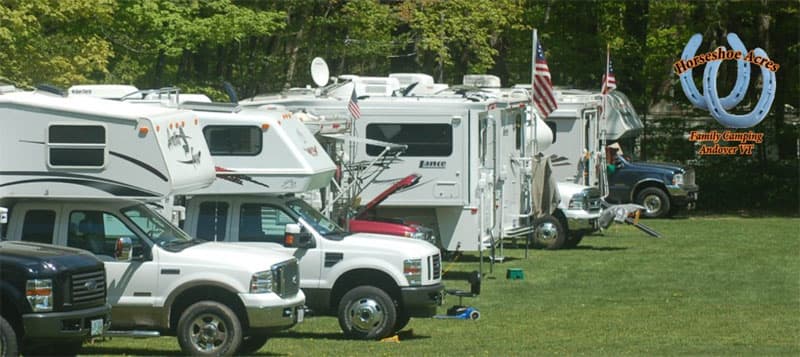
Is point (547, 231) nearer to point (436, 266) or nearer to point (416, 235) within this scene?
point (416, 235)

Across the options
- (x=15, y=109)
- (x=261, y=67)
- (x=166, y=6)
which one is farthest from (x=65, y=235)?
(x=261, y=67)

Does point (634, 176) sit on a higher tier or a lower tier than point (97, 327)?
higher

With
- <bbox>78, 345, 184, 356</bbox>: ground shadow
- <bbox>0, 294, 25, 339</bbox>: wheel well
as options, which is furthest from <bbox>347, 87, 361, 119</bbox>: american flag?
<bbox>0, 294, 25, 339</bbox>: wheel well

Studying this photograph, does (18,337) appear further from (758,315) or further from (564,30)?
(564,30)

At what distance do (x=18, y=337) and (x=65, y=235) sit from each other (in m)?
1.98

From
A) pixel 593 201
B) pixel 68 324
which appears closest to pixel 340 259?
pixel 68 324

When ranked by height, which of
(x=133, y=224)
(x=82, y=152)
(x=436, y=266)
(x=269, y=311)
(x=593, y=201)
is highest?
(x=82, y=152)

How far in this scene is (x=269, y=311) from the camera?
13164 millimetres

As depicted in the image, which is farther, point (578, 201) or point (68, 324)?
point (578, 201)

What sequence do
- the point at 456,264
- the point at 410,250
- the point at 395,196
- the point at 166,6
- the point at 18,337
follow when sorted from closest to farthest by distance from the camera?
the point at 18,337 < the point at 410,250 < the point at 395,196 < the point at 456,264 < the point at 166,6

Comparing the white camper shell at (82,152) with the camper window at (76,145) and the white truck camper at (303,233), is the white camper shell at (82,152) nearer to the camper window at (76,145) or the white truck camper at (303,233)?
the camper window at (76,145)

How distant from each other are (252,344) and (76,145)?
2.68 metres

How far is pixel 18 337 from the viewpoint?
37.9 ft

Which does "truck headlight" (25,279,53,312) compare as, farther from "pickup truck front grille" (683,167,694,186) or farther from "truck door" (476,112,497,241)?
"pickup truck front grille" (683,167,694,186)
